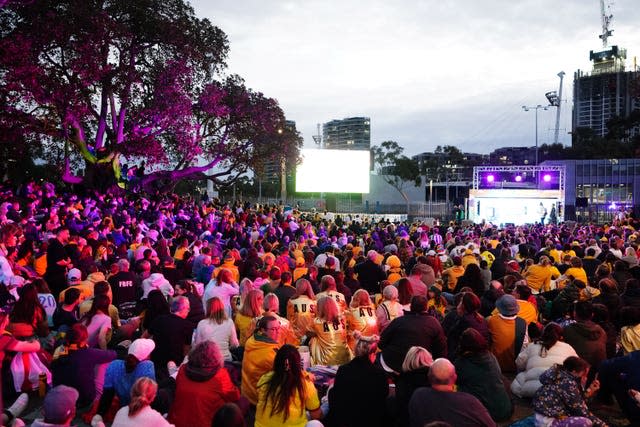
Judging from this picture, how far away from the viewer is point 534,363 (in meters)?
5.84

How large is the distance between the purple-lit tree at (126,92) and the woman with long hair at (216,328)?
53.5ft

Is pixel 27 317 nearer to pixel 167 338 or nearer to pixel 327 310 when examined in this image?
A: pixel 167 338

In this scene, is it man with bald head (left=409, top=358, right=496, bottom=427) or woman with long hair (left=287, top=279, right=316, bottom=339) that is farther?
woman with long hair (left=287, top=279, right=316, bottom=339)

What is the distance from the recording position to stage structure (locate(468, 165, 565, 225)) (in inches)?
1304

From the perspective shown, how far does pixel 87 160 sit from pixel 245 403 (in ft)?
73.5

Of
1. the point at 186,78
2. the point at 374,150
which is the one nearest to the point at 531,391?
the point at 186,78

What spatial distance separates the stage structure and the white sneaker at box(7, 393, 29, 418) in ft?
101

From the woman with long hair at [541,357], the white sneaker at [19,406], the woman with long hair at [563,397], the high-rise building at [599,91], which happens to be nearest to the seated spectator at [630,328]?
the woman with long hair at [541,357]

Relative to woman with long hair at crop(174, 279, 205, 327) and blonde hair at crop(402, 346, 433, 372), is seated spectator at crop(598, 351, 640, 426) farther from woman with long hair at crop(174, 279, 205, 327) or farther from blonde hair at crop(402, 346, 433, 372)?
woman with long hair at crop(174, 279, 205, 327)

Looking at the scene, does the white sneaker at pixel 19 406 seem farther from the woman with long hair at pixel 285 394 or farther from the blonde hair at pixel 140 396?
the woman with long hair at pixel 285 394

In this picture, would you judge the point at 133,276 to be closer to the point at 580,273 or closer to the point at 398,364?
the point at 398,364

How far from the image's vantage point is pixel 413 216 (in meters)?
42.7

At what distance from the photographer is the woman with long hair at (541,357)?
225 inches

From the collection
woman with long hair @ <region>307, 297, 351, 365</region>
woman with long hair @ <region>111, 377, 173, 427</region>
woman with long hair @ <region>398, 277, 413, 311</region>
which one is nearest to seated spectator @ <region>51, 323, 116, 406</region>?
woman with long hair @ <region>111, 377, 173, 427</region>
